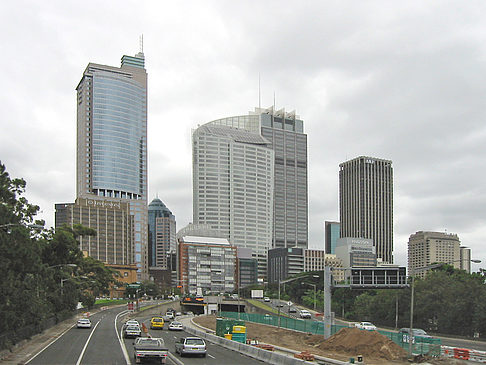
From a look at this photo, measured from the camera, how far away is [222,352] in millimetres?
48469

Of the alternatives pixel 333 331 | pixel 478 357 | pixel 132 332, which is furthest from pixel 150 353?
pixel 333 331

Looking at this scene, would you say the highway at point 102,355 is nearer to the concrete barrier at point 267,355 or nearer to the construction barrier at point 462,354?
the concrete barrier at point 267,355

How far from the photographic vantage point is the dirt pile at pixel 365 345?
4741 centimetres

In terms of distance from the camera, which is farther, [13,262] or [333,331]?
[333,331]

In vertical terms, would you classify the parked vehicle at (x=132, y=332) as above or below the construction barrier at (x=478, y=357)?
below

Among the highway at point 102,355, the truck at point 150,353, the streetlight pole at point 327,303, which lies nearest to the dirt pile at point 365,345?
the streetlight pole at point 327,303

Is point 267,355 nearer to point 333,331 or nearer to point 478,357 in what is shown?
point 478,357

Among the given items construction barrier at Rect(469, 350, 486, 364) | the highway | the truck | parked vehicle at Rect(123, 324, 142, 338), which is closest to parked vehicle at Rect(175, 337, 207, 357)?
the highway

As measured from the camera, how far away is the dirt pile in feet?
156

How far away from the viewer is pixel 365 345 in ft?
161

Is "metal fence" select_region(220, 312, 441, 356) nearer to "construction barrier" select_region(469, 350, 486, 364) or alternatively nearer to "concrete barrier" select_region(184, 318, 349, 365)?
"construction barrier" select_region(469, 350, 486, 364)

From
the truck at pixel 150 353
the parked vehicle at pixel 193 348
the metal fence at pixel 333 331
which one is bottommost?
the metal fence at pixel 333 331

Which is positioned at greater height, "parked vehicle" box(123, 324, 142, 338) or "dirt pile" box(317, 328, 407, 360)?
"dirt pile" box(317, 328, 407, 360)

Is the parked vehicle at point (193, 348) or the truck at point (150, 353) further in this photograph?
the parked vehicle at point (193, 348)
